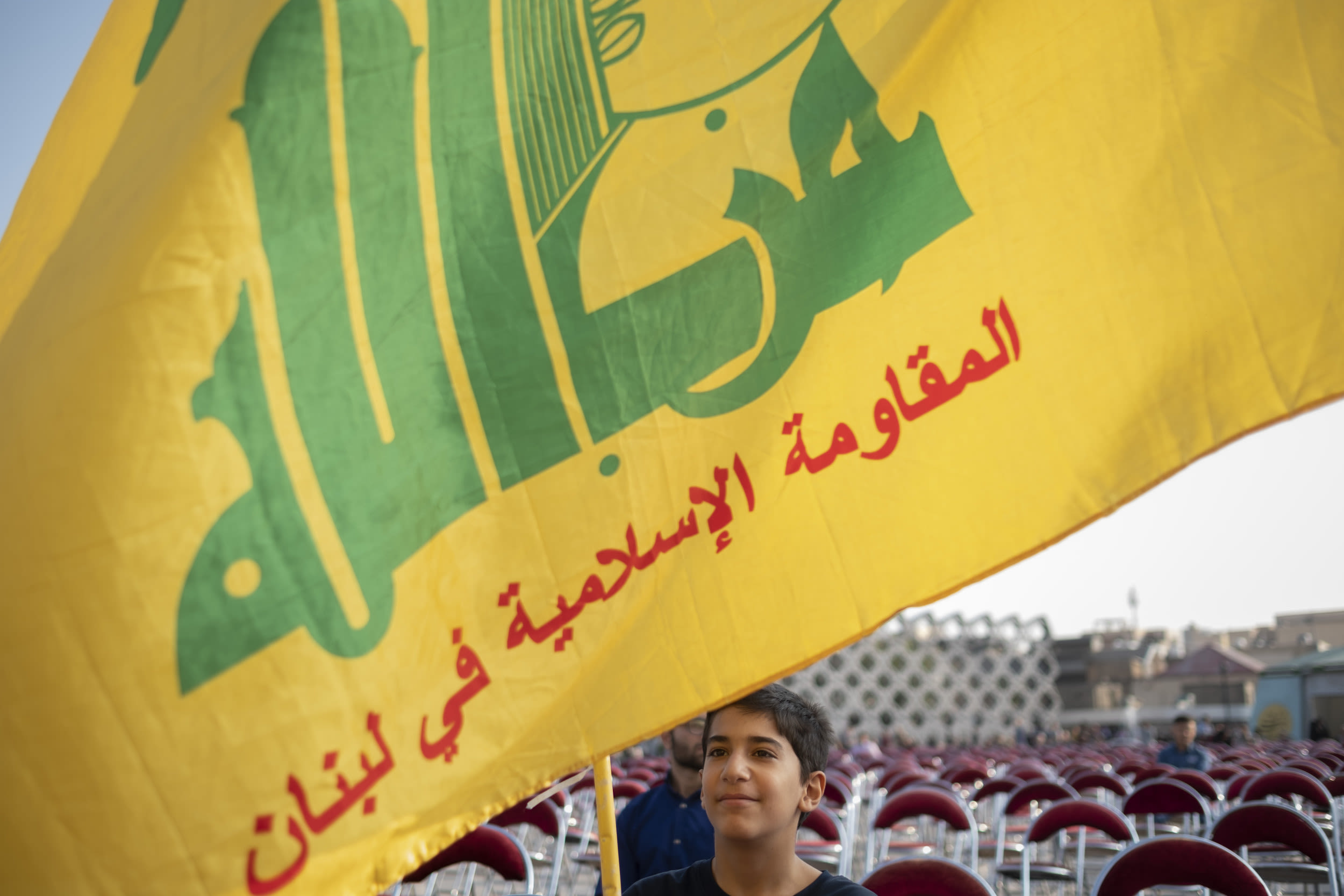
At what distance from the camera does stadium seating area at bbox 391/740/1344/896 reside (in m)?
2.99

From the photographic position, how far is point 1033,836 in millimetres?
4867

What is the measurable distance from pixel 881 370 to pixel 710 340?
0.89ft

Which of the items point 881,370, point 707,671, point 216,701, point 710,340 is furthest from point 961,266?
point 216,701

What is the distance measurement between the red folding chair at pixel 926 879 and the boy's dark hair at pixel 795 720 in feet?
3.31

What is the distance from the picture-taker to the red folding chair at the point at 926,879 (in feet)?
8.62

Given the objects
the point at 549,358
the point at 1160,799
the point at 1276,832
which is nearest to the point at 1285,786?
the point at 1160,799

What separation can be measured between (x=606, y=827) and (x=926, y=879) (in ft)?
4.96

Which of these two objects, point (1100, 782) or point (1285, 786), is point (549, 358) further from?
point (1100, 782)

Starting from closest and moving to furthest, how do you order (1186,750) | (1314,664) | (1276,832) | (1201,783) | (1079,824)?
1. (1276,832)
2. (1079,824)
3. (1201,783)
4. (1186,750)
5. (1314,664)

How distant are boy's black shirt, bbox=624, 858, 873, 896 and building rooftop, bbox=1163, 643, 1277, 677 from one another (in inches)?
2612

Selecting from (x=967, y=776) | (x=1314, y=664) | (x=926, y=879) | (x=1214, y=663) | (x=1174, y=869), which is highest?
(x=926, y=879)

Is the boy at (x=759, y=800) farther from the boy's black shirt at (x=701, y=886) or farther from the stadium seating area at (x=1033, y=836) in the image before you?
the stadium seating area at (x=1033, y=836)

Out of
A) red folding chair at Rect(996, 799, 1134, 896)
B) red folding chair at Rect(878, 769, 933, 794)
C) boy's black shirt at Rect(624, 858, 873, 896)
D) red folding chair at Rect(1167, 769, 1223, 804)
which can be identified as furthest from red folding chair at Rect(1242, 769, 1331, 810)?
boy's black shirt at Rect(624, 858, 873, 896)

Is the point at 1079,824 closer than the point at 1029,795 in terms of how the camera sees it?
Yes
